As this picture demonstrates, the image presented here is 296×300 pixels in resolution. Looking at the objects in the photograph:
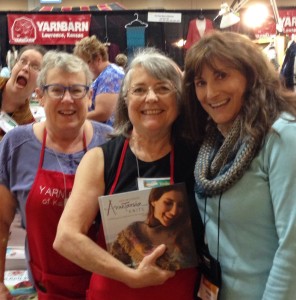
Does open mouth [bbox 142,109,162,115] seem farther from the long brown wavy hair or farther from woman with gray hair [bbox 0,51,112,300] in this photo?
woman with gray hair [bbox 0,51,112,300]

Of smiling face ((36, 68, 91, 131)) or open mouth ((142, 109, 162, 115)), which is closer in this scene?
open mouth ((142, 109, 162, 115))

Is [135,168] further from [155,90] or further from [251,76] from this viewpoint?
[251,76]

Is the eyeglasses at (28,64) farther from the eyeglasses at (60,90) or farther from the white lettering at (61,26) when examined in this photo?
the white lettering at (61,26)

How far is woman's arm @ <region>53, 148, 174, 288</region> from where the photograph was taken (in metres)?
1.21

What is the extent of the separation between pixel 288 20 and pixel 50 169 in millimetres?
5235

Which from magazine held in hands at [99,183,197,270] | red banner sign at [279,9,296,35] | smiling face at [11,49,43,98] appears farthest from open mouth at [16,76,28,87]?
red banner sign at [279,9,296,35]

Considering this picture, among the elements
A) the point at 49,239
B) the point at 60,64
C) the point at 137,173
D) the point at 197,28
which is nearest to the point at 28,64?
the point at 60,64

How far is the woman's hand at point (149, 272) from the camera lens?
47.6 inches

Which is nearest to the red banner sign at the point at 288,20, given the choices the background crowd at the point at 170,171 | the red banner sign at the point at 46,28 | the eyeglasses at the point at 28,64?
the red banner sign at the point at 46,28

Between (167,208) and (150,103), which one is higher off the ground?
(150,103)

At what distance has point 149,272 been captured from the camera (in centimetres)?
121

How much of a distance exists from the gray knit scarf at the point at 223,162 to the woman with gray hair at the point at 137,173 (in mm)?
119

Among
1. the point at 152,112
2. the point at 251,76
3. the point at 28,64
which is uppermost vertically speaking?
the point at 28,64

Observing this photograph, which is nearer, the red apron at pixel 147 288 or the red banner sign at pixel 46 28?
the red apron at pixel 147 288
